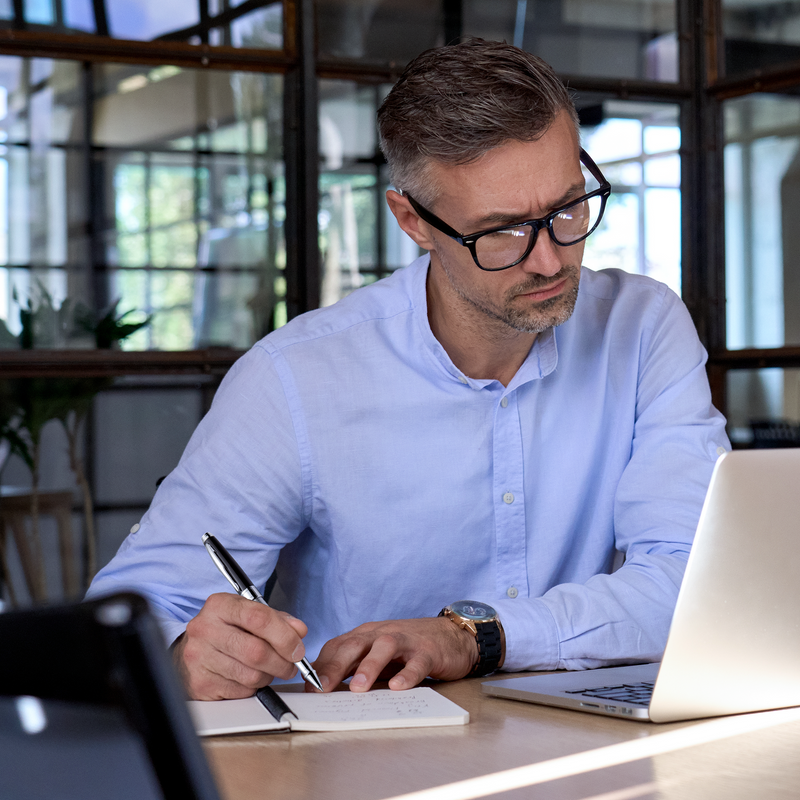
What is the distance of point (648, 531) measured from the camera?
1478 millimetres

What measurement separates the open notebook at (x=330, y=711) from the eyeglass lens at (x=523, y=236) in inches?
27.3

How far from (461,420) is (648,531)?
12.9 inches

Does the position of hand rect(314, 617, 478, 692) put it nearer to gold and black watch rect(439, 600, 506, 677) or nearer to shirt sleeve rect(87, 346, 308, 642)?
gold and black watch rect(439, 600, 506, 677)

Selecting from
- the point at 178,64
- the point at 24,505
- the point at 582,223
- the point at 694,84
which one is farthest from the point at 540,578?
the point at 694,84

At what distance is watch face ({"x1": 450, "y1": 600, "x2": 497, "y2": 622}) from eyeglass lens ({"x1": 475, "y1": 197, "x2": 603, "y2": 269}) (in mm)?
521

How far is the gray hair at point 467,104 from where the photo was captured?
1489mm

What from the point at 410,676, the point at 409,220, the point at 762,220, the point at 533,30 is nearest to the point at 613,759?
the point at 410,676

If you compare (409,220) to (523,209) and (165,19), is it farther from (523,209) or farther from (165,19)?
(165,19)

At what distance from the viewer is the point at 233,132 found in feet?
11.2

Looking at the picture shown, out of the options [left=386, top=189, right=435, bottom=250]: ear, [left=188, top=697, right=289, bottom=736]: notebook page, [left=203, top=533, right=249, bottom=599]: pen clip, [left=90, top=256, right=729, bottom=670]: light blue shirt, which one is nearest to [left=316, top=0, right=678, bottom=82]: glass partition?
[left=386, top=189, right=435, bottom=250]: ear

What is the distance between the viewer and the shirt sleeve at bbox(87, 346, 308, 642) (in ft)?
4.54

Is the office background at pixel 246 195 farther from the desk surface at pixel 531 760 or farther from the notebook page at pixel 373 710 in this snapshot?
the desk surface at pixel 531 760

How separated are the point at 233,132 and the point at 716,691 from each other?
2.88 meters

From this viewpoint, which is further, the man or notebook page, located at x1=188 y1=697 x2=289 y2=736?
the man
